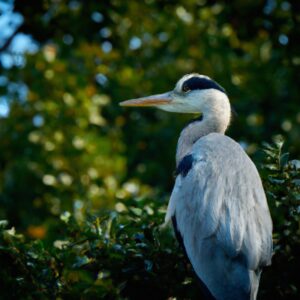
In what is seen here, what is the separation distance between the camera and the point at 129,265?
3.51 metres

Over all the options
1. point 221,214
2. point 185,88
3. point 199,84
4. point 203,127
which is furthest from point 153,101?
point 221,214

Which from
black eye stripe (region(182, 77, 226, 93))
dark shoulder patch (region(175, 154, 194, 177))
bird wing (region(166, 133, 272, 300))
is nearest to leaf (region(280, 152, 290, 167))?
bird wing (region(166, 133, 272, 300))

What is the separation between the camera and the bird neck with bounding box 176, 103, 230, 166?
468 centimetres

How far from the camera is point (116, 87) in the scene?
697 centimetres

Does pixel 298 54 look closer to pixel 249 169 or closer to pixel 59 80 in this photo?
pixel 59 80

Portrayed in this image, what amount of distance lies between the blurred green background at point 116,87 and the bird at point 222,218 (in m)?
2.22

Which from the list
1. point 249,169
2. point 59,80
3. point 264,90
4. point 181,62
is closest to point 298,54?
point 264,90

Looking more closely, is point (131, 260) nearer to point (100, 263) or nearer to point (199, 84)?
point (100, 263)

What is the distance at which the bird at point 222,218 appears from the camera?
11.3 feet

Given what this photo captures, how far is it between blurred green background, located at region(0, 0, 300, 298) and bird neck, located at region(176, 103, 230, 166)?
155cm

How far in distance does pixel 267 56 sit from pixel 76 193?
2.53 metres

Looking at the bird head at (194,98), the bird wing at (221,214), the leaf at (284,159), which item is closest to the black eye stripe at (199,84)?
the bird head at (194,98)

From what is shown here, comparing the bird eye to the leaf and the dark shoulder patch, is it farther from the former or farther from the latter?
the leaf

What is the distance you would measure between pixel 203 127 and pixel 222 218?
1.24m
